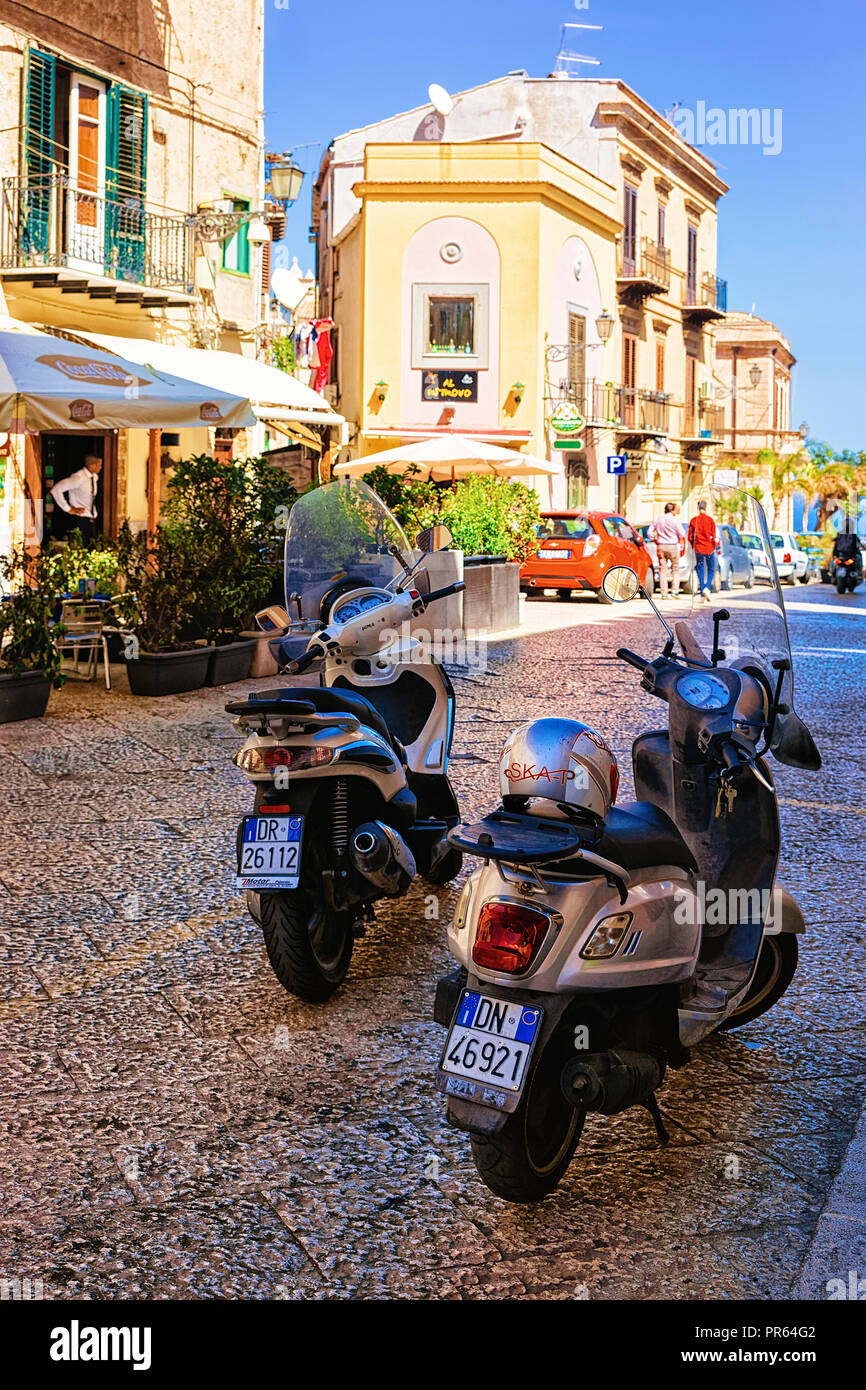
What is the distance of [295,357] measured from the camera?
140ft

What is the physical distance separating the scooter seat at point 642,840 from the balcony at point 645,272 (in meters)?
38.3

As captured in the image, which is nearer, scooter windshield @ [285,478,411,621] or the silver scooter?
the silver scooter

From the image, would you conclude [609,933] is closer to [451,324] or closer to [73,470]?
[73,470]

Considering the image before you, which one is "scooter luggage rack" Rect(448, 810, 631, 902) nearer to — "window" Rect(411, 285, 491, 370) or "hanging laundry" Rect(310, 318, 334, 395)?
"window" Rect(411, 285, 491, 370)

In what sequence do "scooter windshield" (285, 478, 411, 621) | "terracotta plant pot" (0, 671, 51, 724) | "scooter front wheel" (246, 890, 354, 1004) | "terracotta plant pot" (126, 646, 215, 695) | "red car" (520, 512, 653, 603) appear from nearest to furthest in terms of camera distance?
"scooter front wheel" (246, 890, 354, 1004) → "scooter windshield" (285, 478, 411, 621) → "terracotta plant pot" (0, 671, 51, 724) → "terracotta plant pot" (126, 646, 215, 695) → "red car" (520, 512, 653, 603)

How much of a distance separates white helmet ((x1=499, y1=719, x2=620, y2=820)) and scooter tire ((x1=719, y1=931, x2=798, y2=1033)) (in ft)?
3.49

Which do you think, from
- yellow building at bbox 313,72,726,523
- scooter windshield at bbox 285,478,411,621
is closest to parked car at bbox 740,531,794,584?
scooter windshield at bbox 285,478,411,621

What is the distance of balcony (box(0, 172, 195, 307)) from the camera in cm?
1820

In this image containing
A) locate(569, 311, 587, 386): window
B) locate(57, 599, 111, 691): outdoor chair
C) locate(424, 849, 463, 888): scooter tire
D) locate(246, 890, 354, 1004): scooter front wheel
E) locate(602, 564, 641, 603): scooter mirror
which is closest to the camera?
locate(602, 564, 641, 603): scooter mirror

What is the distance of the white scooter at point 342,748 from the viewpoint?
4.54m

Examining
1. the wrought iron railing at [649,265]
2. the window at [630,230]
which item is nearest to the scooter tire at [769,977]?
the wrought iron railing at [649,265]

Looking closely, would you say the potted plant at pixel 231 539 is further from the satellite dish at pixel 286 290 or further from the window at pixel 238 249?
the satellite dish at pixel 286 290

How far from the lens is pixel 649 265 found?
43.0 metres

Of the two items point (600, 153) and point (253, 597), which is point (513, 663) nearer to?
point (253, 597)
